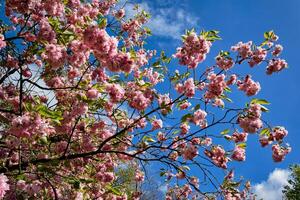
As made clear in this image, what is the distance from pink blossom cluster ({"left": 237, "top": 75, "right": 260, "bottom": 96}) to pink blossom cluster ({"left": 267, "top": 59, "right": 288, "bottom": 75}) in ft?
1.74

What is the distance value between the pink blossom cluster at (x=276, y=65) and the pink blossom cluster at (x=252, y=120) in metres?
1.54

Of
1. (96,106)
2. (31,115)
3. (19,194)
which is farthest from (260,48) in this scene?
(19,194)

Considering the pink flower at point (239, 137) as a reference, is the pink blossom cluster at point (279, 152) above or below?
below

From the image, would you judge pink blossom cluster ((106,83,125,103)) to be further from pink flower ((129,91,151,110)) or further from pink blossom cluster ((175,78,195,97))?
pink blossom cluster ((175,78,195,97))

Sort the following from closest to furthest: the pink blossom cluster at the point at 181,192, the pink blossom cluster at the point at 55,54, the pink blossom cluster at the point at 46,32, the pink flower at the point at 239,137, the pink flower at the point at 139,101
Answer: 1. the pink blossom cluster at the point at 55,54
2. the pink blossom cluster at the point at 46,32
3. the pink flower at the point at 139,101
4. the pink flower at the point at 239,137
5. the pink blossom cluster at the point at 181,192

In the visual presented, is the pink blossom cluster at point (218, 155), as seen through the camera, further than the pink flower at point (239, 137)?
No

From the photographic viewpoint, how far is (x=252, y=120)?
588 centimetres

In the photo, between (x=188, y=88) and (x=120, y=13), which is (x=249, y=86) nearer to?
(x=188, y=88)

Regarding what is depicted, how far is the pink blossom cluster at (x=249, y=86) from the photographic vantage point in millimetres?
6715

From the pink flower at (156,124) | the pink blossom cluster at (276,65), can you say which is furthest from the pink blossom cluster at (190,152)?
the pink blossom cluster at (276,65)

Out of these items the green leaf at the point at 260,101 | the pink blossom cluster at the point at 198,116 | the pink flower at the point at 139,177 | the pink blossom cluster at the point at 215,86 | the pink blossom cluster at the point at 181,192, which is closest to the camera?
the green leaf at the point at 260,101

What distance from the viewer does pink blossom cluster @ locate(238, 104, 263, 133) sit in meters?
5.81

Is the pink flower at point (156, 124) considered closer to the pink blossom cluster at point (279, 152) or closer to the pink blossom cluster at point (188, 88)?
the pink blossom cluster at point (188, 88)

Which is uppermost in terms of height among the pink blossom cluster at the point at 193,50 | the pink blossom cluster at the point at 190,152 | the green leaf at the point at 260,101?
the pink blossom cluster at the point at 193,50
